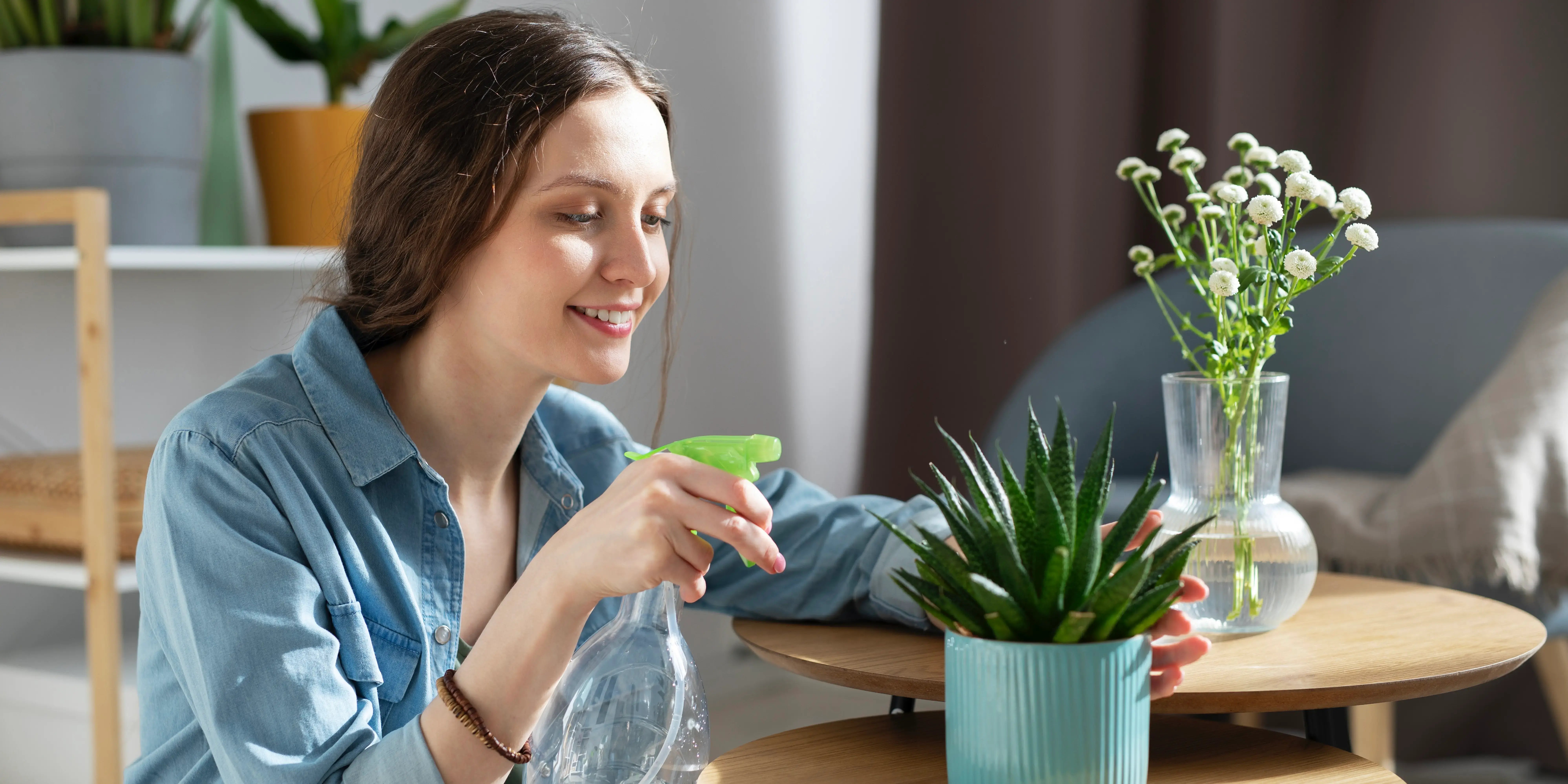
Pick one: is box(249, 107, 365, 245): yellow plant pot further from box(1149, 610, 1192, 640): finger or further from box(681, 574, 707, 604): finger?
box(1149, 610, 1192, 640): finger

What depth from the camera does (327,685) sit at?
87cm

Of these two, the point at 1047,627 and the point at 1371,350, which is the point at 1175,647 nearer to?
the point at 1047,627

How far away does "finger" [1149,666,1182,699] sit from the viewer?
2.63ft

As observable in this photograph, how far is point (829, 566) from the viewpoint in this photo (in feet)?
3.84

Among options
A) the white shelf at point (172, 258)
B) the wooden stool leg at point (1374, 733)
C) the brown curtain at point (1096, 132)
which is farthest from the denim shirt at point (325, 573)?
Answer: the brown curtain at point (1096, 132)

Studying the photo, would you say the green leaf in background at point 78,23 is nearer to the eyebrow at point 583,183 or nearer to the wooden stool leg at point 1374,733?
the eyebrow at point 583,183

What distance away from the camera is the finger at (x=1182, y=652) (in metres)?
0.79

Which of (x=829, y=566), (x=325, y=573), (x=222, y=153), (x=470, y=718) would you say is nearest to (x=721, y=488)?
(x=470, y=718)

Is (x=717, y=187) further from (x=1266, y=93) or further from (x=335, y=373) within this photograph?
(x=335, y=373)

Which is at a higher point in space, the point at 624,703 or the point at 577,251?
the point at 577,251

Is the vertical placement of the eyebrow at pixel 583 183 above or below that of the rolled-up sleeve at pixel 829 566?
above

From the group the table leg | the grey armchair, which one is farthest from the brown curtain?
the table leg

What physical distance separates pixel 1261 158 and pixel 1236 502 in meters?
0.27

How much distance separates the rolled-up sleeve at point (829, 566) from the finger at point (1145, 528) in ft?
0.55
